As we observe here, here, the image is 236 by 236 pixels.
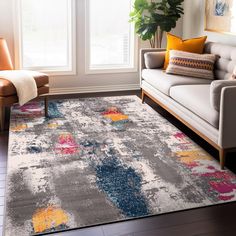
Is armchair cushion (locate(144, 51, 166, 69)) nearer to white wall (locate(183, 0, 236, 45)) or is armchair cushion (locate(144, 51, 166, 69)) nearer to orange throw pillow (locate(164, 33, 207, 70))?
orange throw pillow (locate(164, 33, 207, 70))

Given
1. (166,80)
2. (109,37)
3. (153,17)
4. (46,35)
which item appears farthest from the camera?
(109,37)

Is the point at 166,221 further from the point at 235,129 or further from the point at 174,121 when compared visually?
the point at 174,121

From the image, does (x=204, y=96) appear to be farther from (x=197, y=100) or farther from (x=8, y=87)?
(x=8, y=87)

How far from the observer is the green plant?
4980mm

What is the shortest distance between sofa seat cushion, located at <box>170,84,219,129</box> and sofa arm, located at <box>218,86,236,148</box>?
106 millimetres

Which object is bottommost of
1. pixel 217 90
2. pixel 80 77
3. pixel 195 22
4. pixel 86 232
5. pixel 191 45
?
pixel 86 232

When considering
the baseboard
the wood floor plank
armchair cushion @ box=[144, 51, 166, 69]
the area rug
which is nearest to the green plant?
armchair cushion @ box=[144, 51, 166, 69]

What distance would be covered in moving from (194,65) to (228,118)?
142 cm

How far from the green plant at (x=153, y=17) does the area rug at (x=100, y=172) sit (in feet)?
4.60

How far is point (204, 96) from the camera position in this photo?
10.9ft

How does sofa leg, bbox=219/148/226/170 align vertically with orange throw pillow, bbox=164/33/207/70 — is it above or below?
below

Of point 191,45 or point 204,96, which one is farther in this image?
point 191,45

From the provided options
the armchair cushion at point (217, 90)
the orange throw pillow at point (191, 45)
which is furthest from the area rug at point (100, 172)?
the orange throw pillow at point (191, 45)

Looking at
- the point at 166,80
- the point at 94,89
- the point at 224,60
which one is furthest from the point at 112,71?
the point at 224,60
